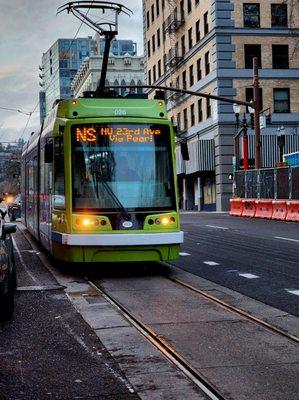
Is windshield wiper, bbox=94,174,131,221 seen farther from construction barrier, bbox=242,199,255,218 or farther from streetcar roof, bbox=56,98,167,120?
construction barrier, bbox=242,199,255,218

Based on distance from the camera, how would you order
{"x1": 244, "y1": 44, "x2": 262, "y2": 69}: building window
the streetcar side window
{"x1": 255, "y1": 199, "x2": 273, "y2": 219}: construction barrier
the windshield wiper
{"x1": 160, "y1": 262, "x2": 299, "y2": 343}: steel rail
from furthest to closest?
1. {"x1": 244, "y1": 44, "x2": 262, "y2": 69}: building window
2. {"x1": 255, "y1": 199, "x2": 273, "y2": 219}: construction barrier
3. the streetcar side window
4. the windshield wiper
5. {"x1": 160, "y1": 262, "x2": 299, "y2": 343}: steel rail

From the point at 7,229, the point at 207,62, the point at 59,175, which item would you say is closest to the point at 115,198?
the point at 59,175

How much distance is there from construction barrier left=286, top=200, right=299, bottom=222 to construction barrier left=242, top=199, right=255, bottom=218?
14.7 ft

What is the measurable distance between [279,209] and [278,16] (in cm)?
2001

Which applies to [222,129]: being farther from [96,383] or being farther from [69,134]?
[96,383]

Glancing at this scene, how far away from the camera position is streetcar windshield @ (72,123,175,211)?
1165 cm

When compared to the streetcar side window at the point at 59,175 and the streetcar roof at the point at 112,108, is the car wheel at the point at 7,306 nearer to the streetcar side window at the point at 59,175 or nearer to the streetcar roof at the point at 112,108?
the streetcar side window at the point at 59,175

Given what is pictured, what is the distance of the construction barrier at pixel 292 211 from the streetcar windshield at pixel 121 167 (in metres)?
16.9

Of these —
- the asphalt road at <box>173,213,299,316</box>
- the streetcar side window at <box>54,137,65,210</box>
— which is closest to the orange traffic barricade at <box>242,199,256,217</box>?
the asphalt road at <box>173,213,299,316</box>

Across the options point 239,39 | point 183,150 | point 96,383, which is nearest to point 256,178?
point 239,39

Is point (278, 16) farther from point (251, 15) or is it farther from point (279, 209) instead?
point (279, 209)

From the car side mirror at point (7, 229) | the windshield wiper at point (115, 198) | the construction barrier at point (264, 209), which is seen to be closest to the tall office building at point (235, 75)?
the construction barrier at point (264, 209)

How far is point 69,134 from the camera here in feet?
38.9

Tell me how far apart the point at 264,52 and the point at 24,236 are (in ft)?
89.1
